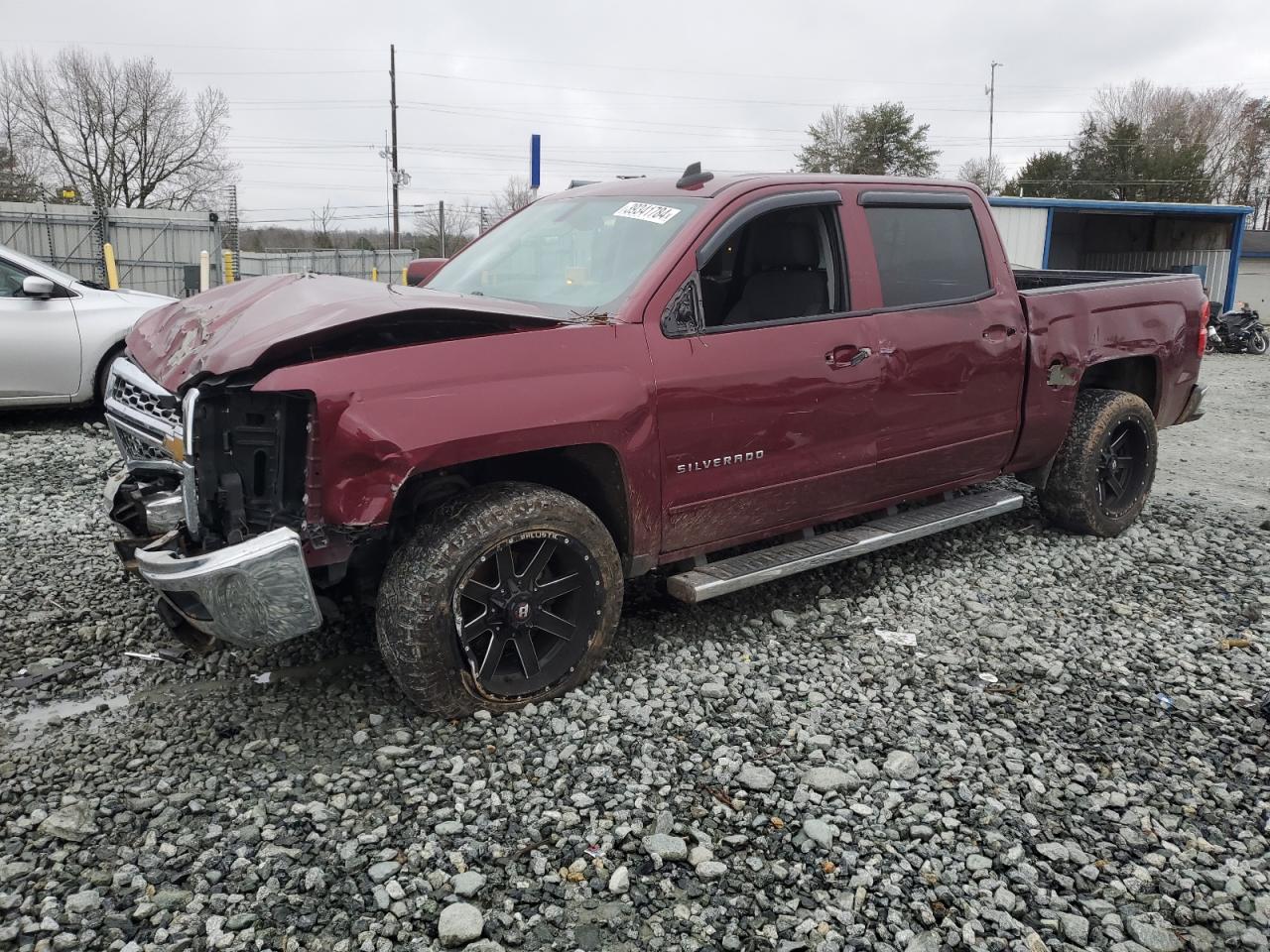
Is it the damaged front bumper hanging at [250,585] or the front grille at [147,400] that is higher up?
the front grille at [147,400]

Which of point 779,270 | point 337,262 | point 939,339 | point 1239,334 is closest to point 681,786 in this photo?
point 779,270

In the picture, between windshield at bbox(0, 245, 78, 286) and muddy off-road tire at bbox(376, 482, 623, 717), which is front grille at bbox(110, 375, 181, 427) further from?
windshield at bbox(0, 245, 78, 286)

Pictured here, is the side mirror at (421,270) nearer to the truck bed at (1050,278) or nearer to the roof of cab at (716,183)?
the roof of cab at (716,183)

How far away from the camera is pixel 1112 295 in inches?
211

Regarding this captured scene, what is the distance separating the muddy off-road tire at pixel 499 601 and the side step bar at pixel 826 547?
401 millimetres

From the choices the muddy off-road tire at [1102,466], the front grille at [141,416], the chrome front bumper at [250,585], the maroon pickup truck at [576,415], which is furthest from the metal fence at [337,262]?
the chrome front bumper at [250,585]

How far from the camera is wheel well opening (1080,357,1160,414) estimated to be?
19.0 feet

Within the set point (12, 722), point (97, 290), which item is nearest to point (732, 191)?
point (12, 722)

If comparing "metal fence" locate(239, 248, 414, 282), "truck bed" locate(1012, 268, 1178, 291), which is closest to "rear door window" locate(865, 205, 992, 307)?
"truck bed" locate(1012, 268, 1178, 291)

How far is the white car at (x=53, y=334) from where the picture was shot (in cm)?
772

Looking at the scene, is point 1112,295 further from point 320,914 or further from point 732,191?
point 320,914

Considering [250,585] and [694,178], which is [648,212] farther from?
[250,585]

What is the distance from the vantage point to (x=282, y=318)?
3.23 m

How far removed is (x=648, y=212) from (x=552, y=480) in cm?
127
